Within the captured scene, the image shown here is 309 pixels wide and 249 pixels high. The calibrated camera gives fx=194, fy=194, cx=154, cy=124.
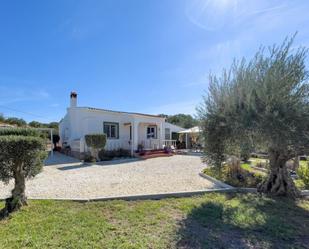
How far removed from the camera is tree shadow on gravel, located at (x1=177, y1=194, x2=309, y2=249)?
348 centimetres

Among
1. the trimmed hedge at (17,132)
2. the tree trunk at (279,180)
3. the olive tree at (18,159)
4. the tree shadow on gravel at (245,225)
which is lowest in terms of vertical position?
the tree shadow on gravel at (245,225)

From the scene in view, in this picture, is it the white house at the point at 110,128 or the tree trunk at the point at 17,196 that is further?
the white house at the point at 110,128

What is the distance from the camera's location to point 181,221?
169 inches

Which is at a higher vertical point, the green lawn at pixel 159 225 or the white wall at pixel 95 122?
the white wall at pixel 95 122

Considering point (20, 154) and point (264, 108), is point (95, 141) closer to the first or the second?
point (20, 154)

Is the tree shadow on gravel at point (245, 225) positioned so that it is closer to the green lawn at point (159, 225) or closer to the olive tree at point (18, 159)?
the green lawn at point (159, 225)

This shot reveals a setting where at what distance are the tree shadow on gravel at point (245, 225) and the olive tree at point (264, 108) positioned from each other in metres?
1.50

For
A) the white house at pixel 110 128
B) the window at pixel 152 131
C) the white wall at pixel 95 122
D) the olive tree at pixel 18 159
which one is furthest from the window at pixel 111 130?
the olive tree at pixel 18 159

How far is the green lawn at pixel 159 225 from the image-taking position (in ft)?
11.2

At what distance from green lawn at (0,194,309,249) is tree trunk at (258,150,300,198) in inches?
33.2

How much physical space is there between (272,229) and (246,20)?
7.21 m

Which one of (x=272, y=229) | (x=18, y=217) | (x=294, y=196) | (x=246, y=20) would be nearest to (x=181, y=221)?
(x=272, y=229)

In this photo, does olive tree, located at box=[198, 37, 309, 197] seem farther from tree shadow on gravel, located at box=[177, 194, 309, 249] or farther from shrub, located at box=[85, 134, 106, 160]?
shrub, located at box=[85, 134, 106, 160]

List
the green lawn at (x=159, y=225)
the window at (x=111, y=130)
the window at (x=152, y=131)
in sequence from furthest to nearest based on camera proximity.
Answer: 1. the window at (x=152, y=131)
2. the window at (x=111, y=130)
3. the green lawn at (x=159, y=225)
